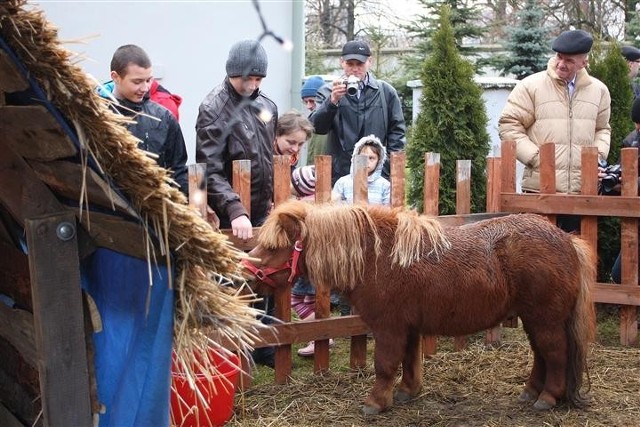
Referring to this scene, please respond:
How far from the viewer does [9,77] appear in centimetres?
209

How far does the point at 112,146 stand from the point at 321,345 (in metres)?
3.50

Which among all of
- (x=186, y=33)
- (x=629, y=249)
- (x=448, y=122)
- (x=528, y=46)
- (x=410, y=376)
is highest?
(x=528, y=46)

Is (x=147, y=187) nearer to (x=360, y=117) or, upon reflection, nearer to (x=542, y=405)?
(x=542, y=405)

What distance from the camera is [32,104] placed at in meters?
2.16

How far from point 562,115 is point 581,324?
223cm

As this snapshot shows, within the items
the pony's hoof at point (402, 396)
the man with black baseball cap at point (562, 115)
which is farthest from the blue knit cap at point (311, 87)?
the pony's hoof at point (402, 396)

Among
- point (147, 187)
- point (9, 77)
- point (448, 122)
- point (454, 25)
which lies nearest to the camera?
point (9, 77)

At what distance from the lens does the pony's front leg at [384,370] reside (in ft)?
14.9

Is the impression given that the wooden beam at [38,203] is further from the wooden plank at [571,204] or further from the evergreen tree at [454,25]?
the evergreen tree at [454,25]

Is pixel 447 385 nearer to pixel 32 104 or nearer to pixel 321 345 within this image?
pixel 321 345

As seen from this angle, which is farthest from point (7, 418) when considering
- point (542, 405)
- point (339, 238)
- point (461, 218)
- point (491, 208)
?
point (491, 208)

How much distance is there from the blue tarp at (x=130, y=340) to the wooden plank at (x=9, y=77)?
61 centimetres

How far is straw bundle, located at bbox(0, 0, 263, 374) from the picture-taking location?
6.75 ft

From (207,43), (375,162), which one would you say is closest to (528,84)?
(375,162)
